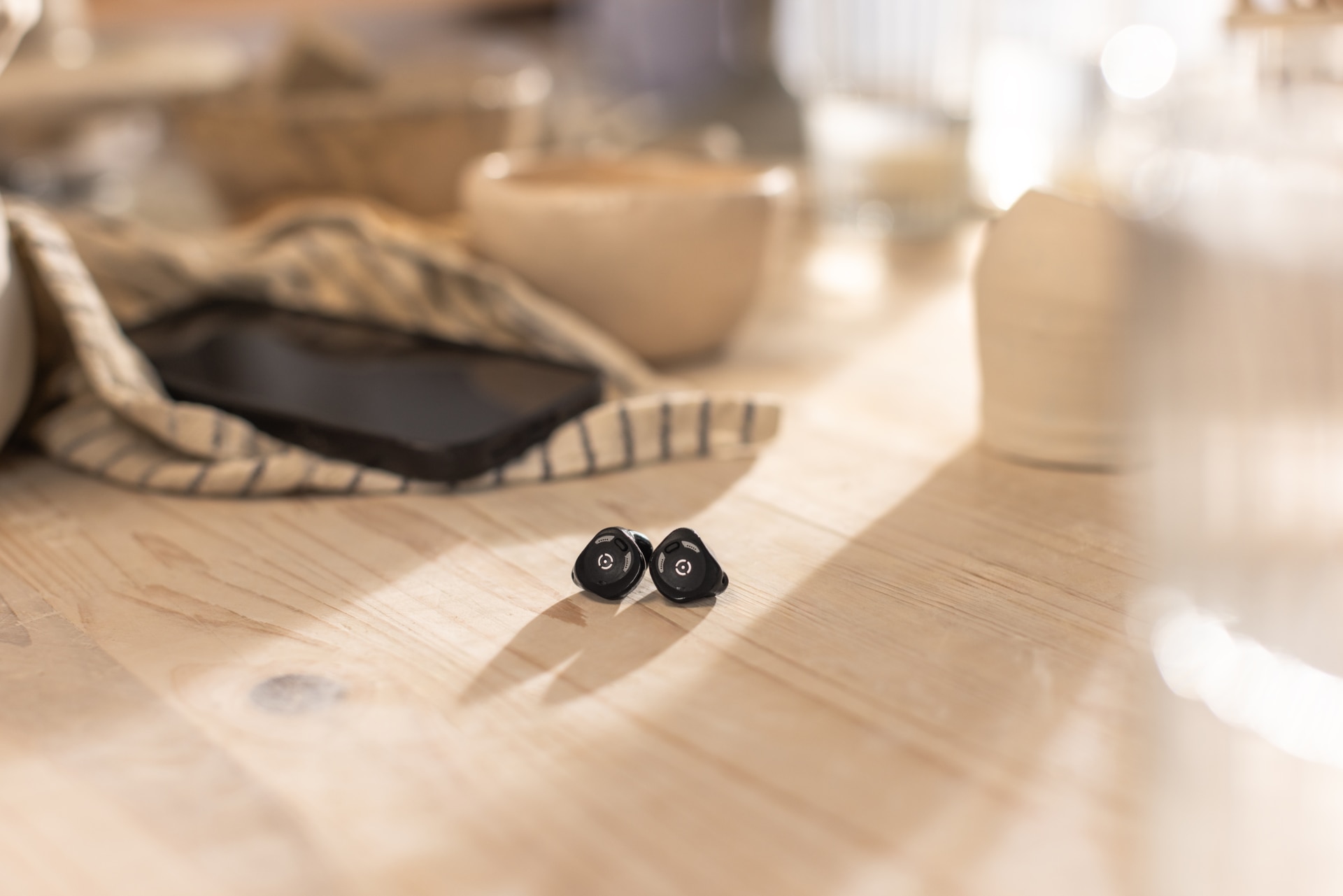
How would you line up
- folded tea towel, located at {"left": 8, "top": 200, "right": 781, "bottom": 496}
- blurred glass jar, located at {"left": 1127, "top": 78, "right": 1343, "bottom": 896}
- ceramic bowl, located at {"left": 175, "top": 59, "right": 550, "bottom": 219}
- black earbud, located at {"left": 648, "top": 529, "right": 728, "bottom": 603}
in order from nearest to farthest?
blurred glass jar, located at {"left": 1127, "top": 78, "right": 1343, "bottom": 896}
black earbud, located at {"left": 648, "top": 529, "right": 728, "bottom": 603}
folded tea towel, located at {"left": 8, "top": 200, "right": 781, "bottom": 496}
ceramic bowl, located at {"left": 175, "top": 59, "right": 550, "bottom": 219}

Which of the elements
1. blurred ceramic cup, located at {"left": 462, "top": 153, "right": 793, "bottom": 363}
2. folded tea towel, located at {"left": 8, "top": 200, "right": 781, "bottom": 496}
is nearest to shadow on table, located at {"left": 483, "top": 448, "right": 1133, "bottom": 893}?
folded tea towel, located at {"left": 8, "top": 200, "right": 781, "bottom": 496}

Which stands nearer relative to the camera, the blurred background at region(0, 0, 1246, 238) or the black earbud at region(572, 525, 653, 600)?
the black earbud at region(572, 525, 653, 600)

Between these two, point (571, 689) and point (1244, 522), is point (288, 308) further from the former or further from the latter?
point (1244, 522)

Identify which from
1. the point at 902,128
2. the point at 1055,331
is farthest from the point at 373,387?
the point at 902,128

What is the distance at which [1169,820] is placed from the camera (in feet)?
0.82

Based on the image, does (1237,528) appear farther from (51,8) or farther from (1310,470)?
(51,8)

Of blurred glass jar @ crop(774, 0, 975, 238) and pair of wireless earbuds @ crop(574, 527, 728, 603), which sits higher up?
blurred glass jar @ crop(774, 0, 975, 238)

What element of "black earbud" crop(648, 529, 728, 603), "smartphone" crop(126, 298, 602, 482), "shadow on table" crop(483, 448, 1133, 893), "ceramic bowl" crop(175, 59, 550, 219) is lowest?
"shadow on table" crop(483, 448, 1133, 893)

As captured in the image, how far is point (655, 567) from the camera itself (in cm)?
38

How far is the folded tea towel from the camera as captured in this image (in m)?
0.48

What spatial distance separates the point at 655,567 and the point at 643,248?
23 centimetres

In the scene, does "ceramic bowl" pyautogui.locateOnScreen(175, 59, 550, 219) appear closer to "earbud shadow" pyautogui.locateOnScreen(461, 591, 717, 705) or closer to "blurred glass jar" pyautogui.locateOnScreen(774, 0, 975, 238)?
"blurred glass jar" pyautogui.locateOnScreen(774, 0, 975, 238)

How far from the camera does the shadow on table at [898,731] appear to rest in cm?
27

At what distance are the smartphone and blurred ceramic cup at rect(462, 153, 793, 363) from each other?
3.1 inches
